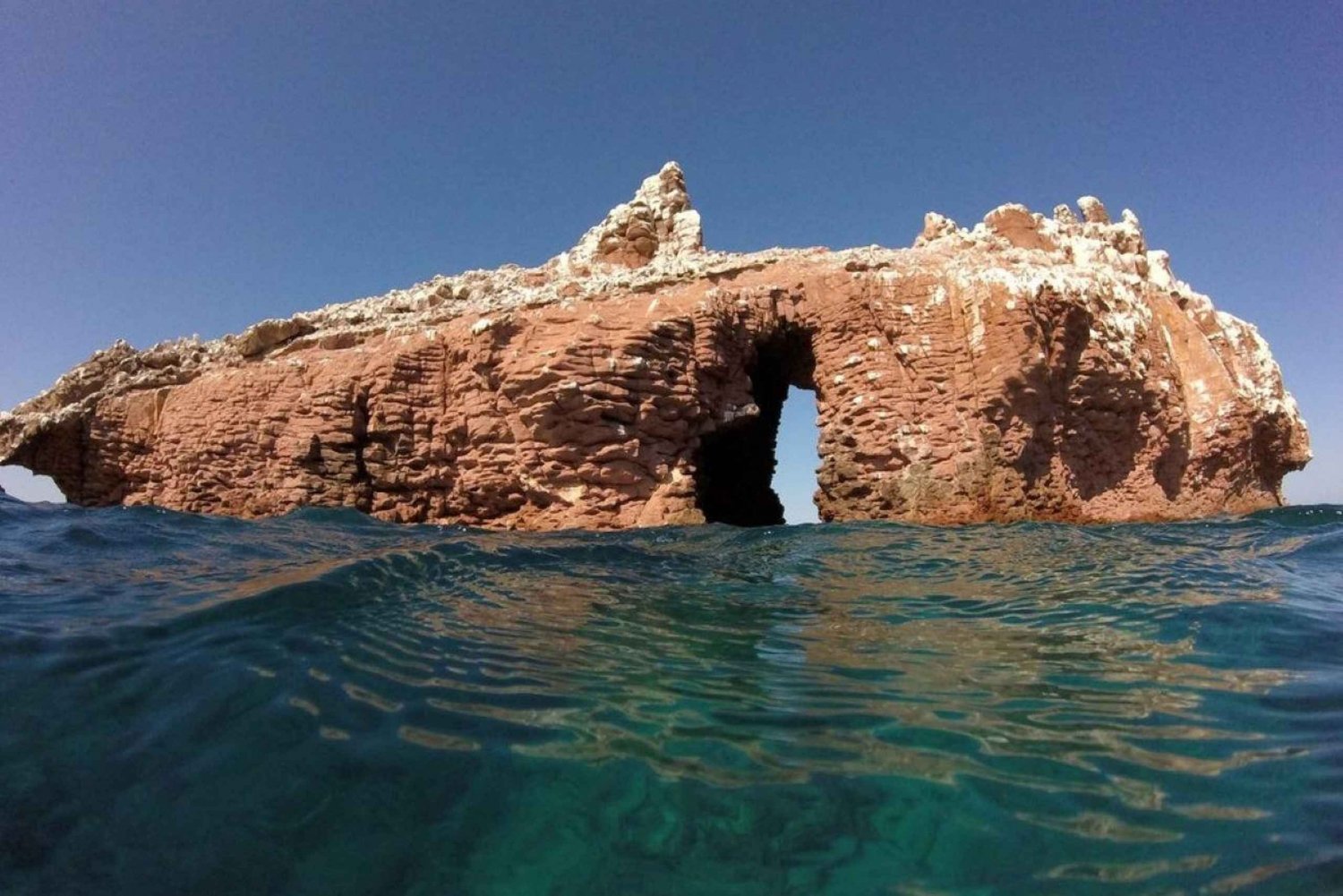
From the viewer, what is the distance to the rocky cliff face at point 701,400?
42.3ft

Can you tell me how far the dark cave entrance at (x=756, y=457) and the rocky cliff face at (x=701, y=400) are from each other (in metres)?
0.21

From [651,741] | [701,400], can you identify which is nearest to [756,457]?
[701,400]

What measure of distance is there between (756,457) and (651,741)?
54.0 feet

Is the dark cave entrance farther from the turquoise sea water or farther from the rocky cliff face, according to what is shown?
the turquoise sea water

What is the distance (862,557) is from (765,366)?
1027 centimetres

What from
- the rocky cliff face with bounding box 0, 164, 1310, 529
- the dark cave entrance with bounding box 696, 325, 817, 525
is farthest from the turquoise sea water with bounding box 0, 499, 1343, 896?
the dark cave entrance with bounding box 696, 325, 817, 525

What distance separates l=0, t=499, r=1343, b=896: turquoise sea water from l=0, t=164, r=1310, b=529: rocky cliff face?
8.24 meters

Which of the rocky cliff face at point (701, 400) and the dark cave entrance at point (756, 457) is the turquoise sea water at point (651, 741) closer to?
the rocky cliff face at point (701, 400)

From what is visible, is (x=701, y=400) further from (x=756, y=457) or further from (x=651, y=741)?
(x=651, y=741)

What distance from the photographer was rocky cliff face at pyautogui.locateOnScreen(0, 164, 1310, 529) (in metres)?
12.9

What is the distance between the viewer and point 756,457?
1870cm

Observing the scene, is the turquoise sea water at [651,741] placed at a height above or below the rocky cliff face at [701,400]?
below

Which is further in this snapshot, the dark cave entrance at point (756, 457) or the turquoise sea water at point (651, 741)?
the dark cave entrance at point (756, 457)

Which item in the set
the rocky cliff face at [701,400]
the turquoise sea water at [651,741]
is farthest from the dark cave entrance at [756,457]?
the turquoise sea water at [651,741]
